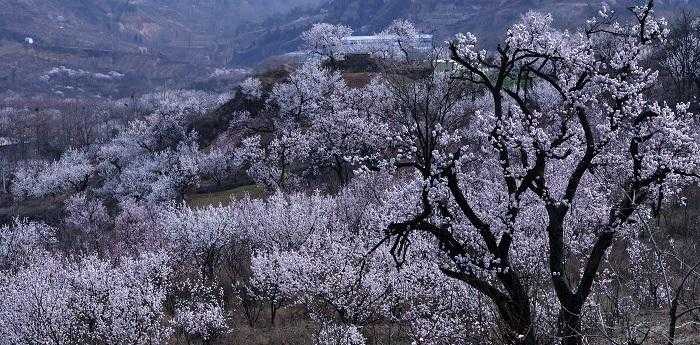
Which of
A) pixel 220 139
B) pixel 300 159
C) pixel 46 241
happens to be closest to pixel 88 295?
pixel 300 159

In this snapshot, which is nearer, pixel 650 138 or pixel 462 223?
pixel 650 138

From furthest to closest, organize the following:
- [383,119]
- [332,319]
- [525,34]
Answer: [383,119], [332,319], [525,34]

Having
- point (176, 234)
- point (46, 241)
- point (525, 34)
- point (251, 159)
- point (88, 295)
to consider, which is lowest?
point (46, 241)

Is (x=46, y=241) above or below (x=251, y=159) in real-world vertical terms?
below

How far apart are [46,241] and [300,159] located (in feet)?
83.0

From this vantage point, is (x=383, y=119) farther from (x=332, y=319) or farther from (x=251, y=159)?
(x=332, y=319)

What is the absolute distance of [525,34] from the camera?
15.3 meters

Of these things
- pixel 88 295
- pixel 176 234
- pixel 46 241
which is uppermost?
pixel 176 234

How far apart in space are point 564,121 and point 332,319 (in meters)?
13.2

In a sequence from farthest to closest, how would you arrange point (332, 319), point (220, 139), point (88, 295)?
point (220, 139)
point (88, 295)
point (332, 319)

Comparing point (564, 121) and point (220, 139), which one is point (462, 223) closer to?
point (564, 121)

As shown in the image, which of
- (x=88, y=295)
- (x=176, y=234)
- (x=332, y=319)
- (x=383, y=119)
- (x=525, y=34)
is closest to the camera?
(x=525, y=34)

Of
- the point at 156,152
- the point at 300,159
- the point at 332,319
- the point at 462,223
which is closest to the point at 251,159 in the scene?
the point at 300,159

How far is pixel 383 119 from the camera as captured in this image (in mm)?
52062
